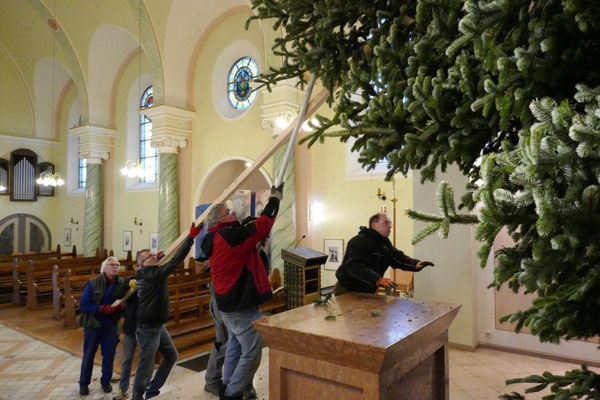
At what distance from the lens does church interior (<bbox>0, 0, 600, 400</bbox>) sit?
17.6ft

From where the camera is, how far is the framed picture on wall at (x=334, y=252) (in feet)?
33.4

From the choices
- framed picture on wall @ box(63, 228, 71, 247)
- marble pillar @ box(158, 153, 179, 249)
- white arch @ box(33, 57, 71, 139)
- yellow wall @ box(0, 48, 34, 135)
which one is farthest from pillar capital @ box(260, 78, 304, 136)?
yellow wall @ box(0, 48, 34, 135)

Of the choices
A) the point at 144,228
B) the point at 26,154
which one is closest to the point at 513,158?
the point at 144,228

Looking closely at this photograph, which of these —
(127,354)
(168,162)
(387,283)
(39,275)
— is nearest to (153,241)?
(168,162)

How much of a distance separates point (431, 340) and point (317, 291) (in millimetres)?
5456

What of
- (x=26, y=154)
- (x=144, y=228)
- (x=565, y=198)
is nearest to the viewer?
(x=565, y=198)

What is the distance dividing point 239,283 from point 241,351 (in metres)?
0.62

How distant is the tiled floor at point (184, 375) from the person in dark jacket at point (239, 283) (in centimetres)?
58

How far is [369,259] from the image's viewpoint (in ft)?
13.0

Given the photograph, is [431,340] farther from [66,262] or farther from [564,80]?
[66,262]

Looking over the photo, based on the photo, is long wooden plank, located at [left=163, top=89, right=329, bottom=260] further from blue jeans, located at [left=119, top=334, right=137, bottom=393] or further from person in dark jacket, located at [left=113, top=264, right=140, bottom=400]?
blue jeans, located at [left=119, top=334, right=137, bottom=393]

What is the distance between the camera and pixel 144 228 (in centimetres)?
1441

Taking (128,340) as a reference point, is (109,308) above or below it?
above

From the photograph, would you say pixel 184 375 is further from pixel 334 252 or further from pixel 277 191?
pixel 334 252
